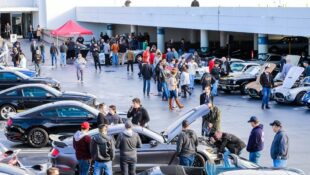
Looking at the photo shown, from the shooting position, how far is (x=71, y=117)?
722 inches

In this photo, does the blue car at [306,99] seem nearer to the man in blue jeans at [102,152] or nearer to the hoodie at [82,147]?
the hoodie at [82,147]

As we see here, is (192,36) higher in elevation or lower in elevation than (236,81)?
higher

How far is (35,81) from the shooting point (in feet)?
90.0

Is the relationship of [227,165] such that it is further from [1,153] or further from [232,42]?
[232,42]

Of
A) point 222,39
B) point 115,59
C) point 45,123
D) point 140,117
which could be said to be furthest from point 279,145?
point 222,39

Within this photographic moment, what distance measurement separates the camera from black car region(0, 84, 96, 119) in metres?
22.6

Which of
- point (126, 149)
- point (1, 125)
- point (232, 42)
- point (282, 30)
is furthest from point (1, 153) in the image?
point (232, 42)

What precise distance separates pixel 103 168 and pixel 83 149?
69cm

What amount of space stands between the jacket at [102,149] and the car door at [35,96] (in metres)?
10.2

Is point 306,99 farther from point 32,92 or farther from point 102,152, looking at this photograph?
point 102,152

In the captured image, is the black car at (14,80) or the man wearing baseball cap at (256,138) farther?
the black car at (14,80)

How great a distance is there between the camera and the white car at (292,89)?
25.4 m

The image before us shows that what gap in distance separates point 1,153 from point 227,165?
15.4 feet

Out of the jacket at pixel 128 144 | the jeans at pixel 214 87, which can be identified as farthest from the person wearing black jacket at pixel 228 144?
the jeans at pixel 214 87
